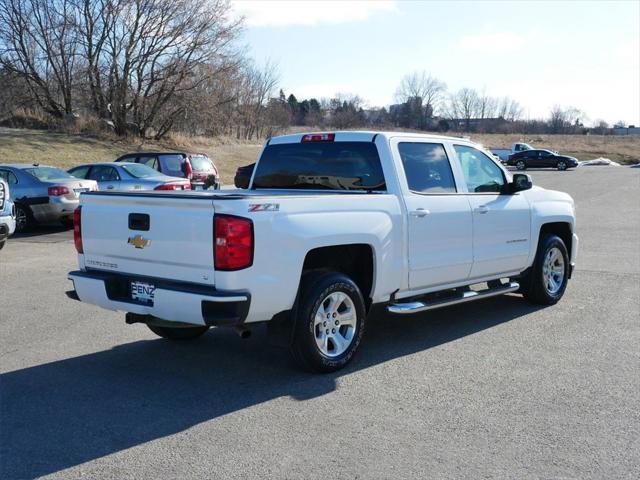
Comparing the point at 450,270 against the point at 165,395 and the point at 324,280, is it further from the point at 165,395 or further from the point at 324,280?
the point at 165,395

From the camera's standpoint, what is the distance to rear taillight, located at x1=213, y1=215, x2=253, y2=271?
4.80m

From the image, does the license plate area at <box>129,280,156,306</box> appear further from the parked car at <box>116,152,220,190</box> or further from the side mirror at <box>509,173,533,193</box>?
the parked car at <box>116,152,220,190</box>

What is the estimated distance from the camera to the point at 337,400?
4965 millimetres

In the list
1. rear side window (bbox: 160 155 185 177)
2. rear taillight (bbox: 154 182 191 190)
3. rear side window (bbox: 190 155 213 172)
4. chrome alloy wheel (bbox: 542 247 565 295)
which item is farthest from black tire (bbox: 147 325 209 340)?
rear side window (bbox: 190 155 213 172)

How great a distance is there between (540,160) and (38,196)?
43774 millimetres

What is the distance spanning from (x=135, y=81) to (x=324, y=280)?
34807 millimetres

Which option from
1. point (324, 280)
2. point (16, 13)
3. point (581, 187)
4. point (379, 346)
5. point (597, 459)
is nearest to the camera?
point (597, 459)

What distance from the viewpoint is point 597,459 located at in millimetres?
4008

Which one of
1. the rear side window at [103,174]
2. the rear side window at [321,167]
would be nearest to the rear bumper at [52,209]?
the rear side window at [103,174]

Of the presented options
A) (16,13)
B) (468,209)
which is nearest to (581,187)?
(468,209)

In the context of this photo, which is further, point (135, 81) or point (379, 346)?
point (135, 81)

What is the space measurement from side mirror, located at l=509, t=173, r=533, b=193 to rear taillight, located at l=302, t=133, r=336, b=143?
84.4 inches

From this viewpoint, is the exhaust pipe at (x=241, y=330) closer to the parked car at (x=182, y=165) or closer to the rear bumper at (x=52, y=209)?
the rear bumper at (x=52, y=209)

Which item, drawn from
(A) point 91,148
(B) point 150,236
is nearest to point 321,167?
(B) point 150,236
